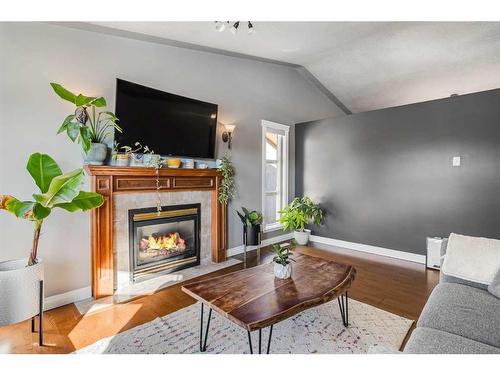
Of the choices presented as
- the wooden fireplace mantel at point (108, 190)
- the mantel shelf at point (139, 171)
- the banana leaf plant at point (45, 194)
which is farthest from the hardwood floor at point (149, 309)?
the mantel shelf at point (139, 171)

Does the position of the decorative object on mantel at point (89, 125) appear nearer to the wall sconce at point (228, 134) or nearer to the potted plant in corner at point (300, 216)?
the wall sconce at point (228, 134)

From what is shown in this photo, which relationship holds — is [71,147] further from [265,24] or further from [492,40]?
[492,40]

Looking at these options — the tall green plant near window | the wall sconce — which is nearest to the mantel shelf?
the wall sconce

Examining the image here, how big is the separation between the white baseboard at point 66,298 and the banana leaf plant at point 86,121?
144 centimetres

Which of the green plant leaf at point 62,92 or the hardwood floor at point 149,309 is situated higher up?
the green plant leaf at point 62,92

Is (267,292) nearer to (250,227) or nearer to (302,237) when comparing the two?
(250,227)

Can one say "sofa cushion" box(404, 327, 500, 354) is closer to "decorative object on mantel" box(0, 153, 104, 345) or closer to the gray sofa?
the gray sofa

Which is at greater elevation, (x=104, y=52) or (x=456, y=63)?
(x=456, y=63)

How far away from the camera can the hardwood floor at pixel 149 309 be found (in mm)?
1990

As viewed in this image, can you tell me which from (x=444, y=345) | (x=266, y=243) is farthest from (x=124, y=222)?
(x=444, y=345)

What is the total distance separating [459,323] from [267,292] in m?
1.14

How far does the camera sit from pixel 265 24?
10.3ft
